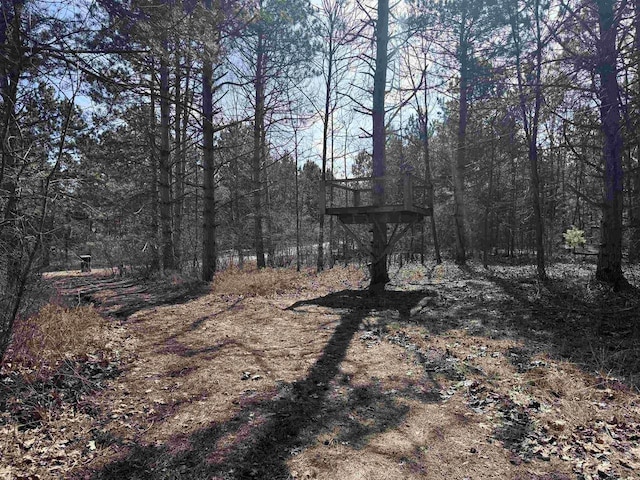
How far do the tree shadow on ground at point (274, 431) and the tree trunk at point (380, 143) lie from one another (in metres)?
6.27

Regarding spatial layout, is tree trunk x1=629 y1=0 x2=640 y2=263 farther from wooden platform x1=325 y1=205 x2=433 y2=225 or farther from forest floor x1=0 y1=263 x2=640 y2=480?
wooden platform x1=325 y1=205 x2=433 y2=225

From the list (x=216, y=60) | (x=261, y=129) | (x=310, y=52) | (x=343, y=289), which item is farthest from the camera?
(x=261, y=129)

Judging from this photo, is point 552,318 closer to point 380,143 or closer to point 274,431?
point 274,431

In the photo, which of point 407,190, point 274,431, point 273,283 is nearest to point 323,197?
point 407,190

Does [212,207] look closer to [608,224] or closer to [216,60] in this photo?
[216,60]

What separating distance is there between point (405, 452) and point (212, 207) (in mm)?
10723

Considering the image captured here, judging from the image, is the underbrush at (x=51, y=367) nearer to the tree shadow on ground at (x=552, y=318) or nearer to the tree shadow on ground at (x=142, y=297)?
the tree shadow on ground at (x=142, y=297)

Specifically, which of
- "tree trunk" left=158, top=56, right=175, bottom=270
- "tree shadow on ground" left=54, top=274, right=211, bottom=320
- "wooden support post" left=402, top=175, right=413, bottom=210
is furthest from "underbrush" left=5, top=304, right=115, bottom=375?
"wooden support post" left=402, top=175, right=413, bottom=210

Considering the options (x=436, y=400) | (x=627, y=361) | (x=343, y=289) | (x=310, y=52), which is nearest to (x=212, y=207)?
(x=343, y=289)

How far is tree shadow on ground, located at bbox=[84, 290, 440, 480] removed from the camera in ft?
9.09

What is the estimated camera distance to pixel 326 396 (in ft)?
13.2

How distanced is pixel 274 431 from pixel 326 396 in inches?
34.8

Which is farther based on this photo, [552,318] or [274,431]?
[552,318]

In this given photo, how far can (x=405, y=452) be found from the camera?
9.72 ft
